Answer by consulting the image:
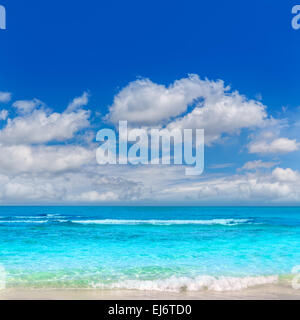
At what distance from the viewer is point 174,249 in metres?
13.5

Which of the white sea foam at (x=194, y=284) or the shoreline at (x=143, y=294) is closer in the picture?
the shoreline at (x=143, y=294)

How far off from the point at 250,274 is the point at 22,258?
8885 mm

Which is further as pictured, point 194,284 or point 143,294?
point 194,284

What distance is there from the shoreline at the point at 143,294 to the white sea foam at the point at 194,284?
322mm

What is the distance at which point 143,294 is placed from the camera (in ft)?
23.2

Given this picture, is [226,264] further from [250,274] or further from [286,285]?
[286,285]

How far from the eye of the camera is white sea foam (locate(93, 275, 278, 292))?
760cm

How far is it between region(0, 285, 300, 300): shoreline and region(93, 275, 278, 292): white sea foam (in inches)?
12.7

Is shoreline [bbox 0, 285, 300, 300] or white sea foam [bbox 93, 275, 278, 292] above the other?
shoreline [bbox 0, 285, 300, 300]

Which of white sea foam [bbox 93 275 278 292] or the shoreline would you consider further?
white sea foam [bbox 93 275 278 292]

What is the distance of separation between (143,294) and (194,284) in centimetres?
162

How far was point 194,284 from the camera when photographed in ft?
25.6

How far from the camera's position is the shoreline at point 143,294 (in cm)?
670

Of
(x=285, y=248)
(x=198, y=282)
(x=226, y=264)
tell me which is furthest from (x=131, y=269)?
(x=285, y=248)
